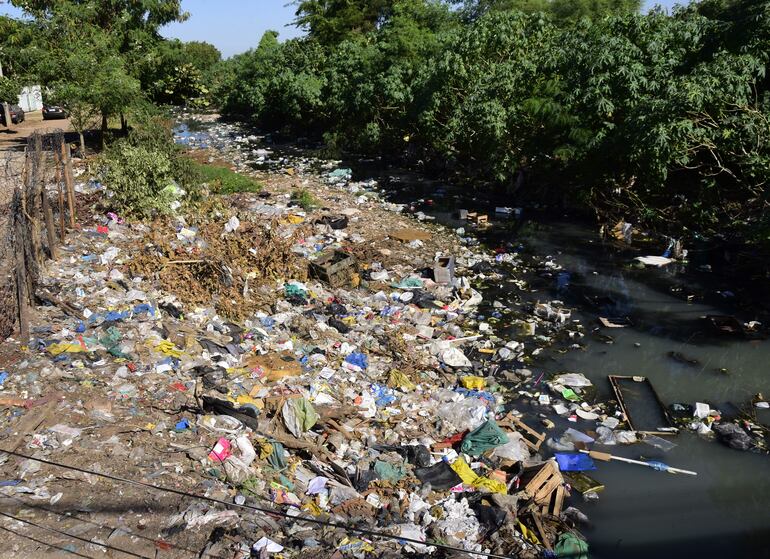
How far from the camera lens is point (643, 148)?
868 cm

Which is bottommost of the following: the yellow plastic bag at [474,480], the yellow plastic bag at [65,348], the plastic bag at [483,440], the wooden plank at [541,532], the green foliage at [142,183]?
the wooden plank at [541,532]

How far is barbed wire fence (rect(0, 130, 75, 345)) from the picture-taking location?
5.52 meters

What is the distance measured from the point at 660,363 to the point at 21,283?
6.55 m

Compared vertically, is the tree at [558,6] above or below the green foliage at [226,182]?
above

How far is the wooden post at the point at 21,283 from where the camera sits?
546 cm

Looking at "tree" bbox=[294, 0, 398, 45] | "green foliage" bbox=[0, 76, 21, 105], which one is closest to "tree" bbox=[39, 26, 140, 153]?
"green foliage" bbox=[0, 76, 21, 105]

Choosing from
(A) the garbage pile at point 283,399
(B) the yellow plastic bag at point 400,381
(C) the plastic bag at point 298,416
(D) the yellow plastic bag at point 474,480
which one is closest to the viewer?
(A) the garbage pile at point 283,399

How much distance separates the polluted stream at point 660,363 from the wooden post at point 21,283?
4.82 meters

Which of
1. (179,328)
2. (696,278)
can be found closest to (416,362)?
(179,328)

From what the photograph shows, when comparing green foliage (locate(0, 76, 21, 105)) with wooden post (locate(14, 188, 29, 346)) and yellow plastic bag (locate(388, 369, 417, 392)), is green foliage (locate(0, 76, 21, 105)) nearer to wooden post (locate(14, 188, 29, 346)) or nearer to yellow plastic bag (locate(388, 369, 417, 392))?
wooden post (locate(14, 188, 29, 346))

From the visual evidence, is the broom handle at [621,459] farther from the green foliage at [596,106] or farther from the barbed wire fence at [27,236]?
the barbed wire fence at [27,236]

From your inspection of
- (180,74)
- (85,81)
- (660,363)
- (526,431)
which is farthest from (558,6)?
(526,431)

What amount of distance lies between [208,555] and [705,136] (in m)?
8.56

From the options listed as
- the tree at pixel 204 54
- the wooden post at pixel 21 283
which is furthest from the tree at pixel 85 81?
the tree at pixel 204 54
